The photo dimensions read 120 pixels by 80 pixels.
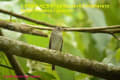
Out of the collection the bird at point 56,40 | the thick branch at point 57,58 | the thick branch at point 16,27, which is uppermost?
→ the thick branch at point 16,27

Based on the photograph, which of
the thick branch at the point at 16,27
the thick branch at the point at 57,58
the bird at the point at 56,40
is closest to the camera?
the thick branch at the point at 57,58

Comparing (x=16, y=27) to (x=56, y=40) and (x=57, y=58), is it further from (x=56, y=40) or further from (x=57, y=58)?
(x=56, y=40)

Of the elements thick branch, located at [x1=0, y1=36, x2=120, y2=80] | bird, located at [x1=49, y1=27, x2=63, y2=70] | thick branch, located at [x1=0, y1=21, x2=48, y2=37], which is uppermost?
thick branch, located at [x1=0, y1=21, x2=48, y2=37]

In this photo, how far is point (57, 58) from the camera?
1.69 meters

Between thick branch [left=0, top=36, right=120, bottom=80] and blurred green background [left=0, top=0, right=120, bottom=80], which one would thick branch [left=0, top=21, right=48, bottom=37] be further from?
thick branch [left=0, top=36, right=120, bottom=80]

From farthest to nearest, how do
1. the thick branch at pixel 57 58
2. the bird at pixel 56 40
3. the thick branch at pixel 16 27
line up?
the bird at pixel 56 40, the thick branch at pixel 16 27, the thick branch at pixel 57 58

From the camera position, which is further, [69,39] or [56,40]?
[69,39]

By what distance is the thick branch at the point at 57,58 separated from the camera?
1.64m

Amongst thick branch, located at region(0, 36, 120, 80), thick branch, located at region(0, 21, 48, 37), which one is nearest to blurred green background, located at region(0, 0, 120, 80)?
thick branch, located at region(0, 21, 48, 37)

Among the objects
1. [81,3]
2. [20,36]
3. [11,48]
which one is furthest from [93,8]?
[11,48]

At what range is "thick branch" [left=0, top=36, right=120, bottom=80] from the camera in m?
1.64

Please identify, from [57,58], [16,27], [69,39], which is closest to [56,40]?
[69,39]

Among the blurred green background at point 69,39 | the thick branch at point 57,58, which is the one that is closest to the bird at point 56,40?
the blurred green background at point 69,39

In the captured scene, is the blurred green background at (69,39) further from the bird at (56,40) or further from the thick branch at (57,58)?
the thick branch at (57,58)
